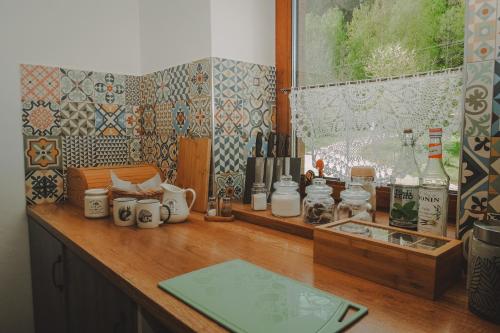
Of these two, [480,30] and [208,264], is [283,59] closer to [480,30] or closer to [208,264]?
[480,30]

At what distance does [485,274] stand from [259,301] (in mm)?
441

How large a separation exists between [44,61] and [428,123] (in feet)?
5.68

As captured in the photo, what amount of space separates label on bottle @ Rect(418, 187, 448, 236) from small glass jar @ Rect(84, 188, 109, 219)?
1.22 m

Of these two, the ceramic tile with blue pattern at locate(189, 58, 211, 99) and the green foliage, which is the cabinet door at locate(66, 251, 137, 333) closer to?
the ceramic tile with blue pattern at locate(189, 58, 211, 99)

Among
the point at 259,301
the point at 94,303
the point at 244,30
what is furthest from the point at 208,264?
the point at 244,30

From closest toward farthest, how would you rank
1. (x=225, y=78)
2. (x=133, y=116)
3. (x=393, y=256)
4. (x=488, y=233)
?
(x=488, y=233) < (x=393, y=256) < (x=225, y=78) < (x=133, y=116)

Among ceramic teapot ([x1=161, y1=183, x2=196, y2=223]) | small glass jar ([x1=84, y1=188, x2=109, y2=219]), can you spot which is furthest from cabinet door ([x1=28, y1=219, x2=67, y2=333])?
ceramic teapot ([x1=161, y1=183, x2=196, y2=223])

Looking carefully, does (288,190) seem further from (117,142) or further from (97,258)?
(117,142)

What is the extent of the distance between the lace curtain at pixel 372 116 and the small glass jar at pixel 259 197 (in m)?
0.30

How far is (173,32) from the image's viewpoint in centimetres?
184

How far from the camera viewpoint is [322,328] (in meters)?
0.66

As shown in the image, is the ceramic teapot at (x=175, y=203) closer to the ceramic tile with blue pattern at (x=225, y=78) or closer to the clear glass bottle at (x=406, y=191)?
the ceramic tile with blue pattern at (x=225, y=78)

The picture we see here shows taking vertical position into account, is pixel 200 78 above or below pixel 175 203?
above

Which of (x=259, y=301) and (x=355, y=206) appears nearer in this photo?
(x=259, y=301)
